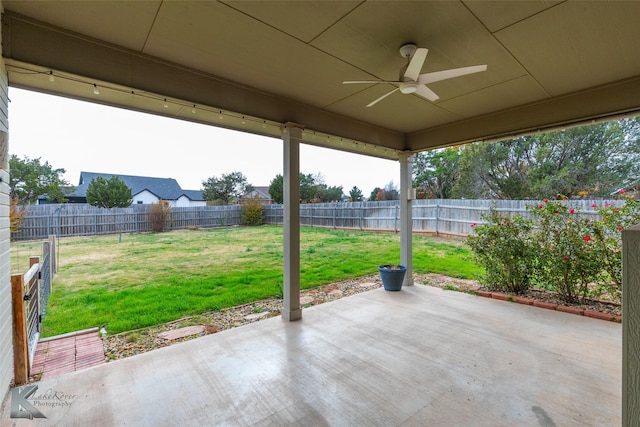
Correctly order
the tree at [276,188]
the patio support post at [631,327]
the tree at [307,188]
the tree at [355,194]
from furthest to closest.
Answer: the tree at [355,194] < the tree at [307,188] < the tree at [276,188] < the patio support post at [631,327]

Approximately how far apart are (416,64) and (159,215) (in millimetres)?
7527

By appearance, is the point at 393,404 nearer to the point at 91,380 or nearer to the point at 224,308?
the point at 91,380

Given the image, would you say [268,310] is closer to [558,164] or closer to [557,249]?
[557,249]

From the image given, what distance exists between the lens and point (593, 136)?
9.66 metres

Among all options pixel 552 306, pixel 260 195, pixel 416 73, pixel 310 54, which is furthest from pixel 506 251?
pixel 260 195

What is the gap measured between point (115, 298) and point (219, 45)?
3.55 metres

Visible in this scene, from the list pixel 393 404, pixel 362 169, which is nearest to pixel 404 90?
pixel 393 404

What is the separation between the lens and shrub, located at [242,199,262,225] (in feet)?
34.1

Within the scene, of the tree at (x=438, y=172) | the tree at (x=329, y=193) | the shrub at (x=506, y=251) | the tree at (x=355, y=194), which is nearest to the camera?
the shrub at (x=506, y=251)

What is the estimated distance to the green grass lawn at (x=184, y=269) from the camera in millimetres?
3484

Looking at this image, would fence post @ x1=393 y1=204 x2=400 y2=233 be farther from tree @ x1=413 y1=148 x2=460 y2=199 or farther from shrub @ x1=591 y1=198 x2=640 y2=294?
shrub @ x1=591 y1=198 x2=640 y2=294

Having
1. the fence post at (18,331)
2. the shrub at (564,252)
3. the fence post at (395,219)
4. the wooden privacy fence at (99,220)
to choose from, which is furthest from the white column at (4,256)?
the fence post at (395,219)

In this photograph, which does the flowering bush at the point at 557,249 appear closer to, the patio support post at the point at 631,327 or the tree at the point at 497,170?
the patio support post at the point at 631,327

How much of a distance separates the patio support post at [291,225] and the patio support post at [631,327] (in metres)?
2.83
